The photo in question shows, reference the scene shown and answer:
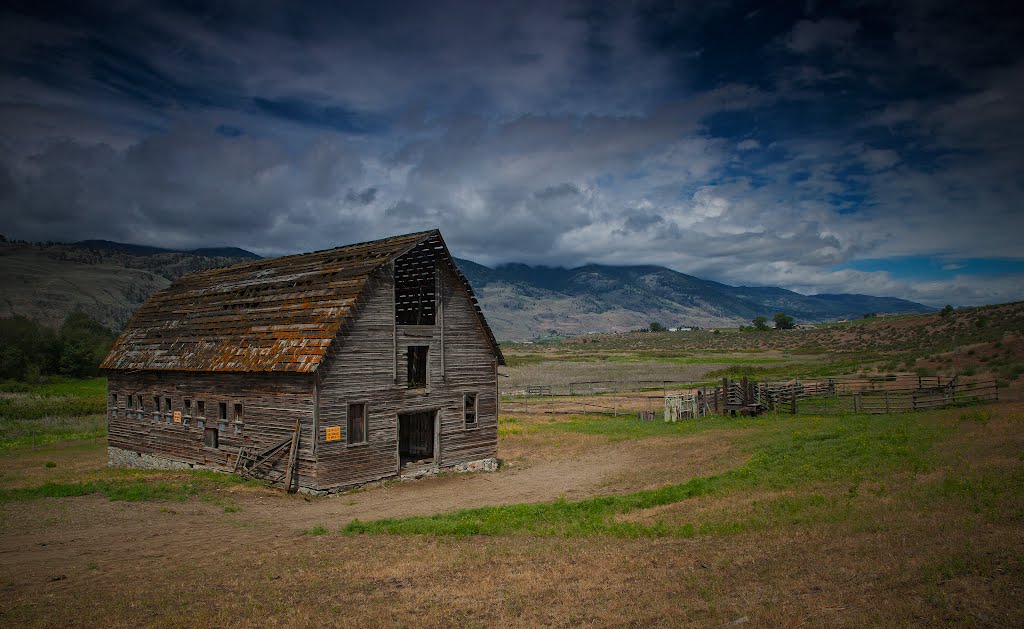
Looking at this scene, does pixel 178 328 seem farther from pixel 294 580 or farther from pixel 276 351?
pixel 294 580

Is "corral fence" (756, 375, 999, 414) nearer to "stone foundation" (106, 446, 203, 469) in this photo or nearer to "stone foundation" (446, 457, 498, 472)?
"stone foundation" (446, 457, 498, 472)

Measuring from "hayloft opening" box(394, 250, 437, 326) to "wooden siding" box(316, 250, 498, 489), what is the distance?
1.76 feet

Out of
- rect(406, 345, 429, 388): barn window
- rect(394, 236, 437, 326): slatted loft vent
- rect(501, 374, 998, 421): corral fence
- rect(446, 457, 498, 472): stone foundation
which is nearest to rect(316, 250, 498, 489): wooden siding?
rect(446, 457, 498, 472): stone foundation

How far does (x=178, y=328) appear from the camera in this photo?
28.1m

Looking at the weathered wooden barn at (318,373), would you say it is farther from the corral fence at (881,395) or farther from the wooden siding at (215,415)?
the corral fence at (881,395)

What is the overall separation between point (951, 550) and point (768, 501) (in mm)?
5567

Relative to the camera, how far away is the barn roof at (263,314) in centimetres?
2191

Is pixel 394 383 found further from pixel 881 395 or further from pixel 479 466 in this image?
pixel 881 395

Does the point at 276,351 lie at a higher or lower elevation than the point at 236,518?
higher

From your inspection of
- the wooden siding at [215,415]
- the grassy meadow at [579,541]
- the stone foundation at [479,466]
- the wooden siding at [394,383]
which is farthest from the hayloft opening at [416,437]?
the wooden siding at [215,415]

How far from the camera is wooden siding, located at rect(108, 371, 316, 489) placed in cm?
2120

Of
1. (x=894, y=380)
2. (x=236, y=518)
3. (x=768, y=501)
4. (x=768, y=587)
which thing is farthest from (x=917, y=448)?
(x=894, y=380)

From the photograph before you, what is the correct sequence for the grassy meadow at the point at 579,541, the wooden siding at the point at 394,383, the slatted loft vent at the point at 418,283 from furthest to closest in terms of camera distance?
the slatted loft vent at the point at 418,283 → the wooden siding at the point at 394,383 → the grassy meadow at the point at 579,541

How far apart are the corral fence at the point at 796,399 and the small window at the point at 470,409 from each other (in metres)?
16.7
